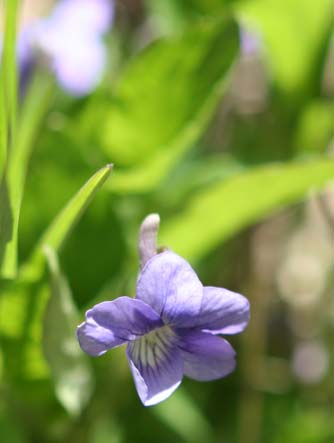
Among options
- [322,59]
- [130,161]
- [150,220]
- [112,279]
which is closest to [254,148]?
[322,59]

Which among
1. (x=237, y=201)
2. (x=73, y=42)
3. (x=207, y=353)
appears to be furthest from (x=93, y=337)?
(x=73, y=42)

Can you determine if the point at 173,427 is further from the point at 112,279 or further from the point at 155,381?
the point at 155,381

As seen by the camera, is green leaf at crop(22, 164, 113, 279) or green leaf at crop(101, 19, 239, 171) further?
green leaf at crop(101, 19, 239, 171)

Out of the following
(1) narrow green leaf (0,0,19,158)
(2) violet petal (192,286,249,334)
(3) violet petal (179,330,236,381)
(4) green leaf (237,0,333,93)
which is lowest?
(3) violet petal (179,330,236,381)

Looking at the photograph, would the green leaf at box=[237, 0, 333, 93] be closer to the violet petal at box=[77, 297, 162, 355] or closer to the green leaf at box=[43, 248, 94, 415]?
the green leaf at box=[43, 248, 94, 415]

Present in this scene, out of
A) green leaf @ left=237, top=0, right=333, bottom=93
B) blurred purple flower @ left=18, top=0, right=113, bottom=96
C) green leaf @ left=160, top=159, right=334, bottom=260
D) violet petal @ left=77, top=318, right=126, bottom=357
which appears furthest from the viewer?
blurred purple flower @ left=18, top=0, right=113, bottom=96

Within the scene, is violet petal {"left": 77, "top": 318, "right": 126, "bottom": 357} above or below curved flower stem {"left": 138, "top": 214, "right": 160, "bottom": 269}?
below

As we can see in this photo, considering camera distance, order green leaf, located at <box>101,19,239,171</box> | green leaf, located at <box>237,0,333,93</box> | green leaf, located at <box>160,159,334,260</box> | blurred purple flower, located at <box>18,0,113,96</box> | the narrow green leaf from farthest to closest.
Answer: blurred purple flower, located at <box>18,0,113,96</box> → green leaf, located at <box>237,0,333,93</box> → green leaf, located at <box>101,19,239,171</box> → green leaf, located at <box>160,159,334,260</box> → the narrow green leaf

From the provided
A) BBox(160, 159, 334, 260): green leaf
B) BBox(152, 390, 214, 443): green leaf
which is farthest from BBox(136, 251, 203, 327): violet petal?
BBox(152, 390, 214, 443): green leaf
